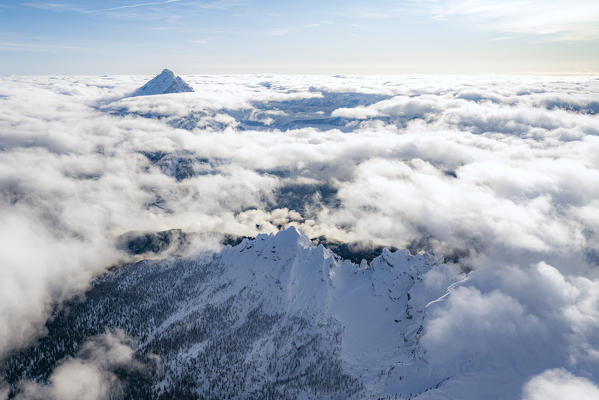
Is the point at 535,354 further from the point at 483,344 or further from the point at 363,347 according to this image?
the point at 363,347

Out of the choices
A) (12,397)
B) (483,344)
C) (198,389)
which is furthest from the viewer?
(12,397)

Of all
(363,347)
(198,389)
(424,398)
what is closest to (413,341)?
(363,347)

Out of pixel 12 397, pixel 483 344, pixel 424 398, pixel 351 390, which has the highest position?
pixel 483 344

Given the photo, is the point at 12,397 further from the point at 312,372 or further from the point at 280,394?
the point at 312,372

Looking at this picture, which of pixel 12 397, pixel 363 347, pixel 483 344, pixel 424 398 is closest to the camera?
pixel 424 398

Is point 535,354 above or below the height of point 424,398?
above

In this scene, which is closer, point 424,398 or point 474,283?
point 424,398

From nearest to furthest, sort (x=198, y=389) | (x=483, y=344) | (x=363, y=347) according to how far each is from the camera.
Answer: (x=483, y=344)
(x=198, y=389)
(x=363, y=347)

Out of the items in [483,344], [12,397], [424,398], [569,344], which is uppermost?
[569,344]

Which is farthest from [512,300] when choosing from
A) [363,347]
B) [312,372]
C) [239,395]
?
[239,395]
